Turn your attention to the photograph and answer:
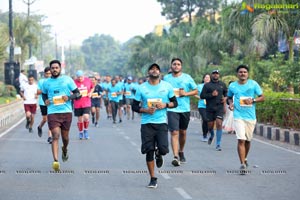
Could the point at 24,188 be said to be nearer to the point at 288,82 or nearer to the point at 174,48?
the point at 288,82

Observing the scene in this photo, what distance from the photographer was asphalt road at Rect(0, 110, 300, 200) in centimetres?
1053

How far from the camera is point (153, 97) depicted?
11.3 m

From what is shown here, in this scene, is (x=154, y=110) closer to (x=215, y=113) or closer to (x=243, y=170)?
(x=243, y=170)

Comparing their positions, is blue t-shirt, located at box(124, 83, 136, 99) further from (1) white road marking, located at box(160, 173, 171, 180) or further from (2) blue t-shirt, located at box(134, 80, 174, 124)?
(2) blue t-shirt, located at box(134, 80, 174, 124)

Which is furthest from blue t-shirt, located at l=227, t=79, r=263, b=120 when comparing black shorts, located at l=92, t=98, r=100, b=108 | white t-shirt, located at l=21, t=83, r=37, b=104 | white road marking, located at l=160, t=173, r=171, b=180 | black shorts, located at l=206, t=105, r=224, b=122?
black shorts, located at l=92, t=98, r=100, b=108

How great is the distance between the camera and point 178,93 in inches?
553

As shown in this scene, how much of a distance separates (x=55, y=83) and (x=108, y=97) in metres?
17.2

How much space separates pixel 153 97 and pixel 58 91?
275 centimetres

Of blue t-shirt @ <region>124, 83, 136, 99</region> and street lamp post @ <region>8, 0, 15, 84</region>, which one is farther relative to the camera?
street lamp post @ <region>8, 0, 15, 84</region>

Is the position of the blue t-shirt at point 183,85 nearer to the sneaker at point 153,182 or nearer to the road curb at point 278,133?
the sneaker at point 153,182

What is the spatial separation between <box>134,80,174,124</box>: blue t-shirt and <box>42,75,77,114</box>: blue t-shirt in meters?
2.49

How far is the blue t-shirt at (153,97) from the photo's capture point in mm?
11289

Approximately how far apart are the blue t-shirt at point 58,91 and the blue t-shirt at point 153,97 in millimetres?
2487

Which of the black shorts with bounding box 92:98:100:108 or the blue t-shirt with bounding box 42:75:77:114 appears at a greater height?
the blue t-shirt with bounding box 42:75:77:114
